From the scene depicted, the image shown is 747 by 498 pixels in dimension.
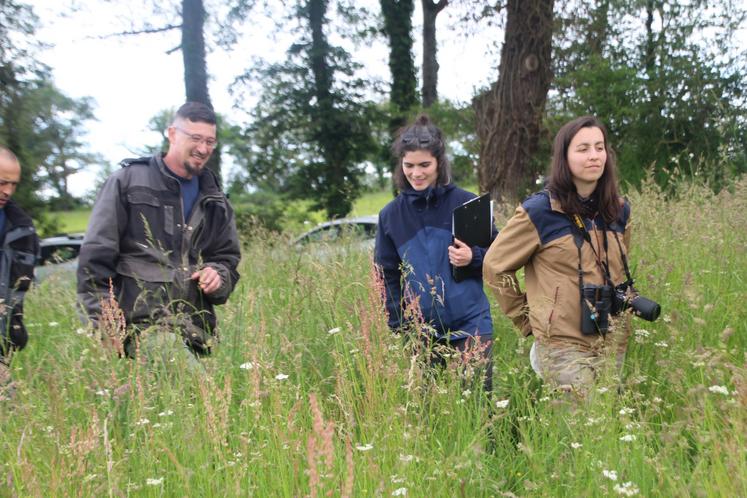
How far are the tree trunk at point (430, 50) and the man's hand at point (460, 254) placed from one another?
17.4 meters

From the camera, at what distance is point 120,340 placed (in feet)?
8.57

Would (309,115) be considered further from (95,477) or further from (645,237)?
(95,477)

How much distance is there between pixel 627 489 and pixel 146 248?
2651 millimetres

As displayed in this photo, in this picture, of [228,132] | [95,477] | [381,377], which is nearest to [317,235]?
[381,377]

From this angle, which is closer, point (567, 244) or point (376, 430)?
point (376, 430)

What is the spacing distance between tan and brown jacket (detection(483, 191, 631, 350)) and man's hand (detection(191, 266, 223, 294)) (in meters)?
1.47

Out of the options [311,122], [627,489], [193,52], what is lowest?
[627,489]

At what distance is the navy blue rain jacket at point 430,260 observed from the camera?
3508mm

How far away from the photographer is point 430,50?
20547 mm

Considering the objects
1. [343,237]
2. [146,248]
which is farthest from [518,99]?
[146,248]

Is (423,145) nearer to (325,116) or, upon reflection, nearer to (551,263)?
(551,263)

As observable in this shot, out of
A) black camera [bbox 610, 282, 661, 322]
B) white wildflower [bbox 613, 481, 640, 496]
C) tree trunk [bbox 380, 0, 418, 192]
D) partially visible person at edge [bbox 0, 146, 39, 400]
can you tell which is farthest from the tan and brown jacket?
tree trunk [bbox 380, 0, 418, 192]

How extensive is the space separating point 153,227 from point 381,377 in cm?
174

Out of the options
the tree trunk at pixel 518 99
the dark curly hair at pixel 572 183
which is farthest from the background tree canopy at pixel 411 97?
the dark curly hair at pixel 572 183
